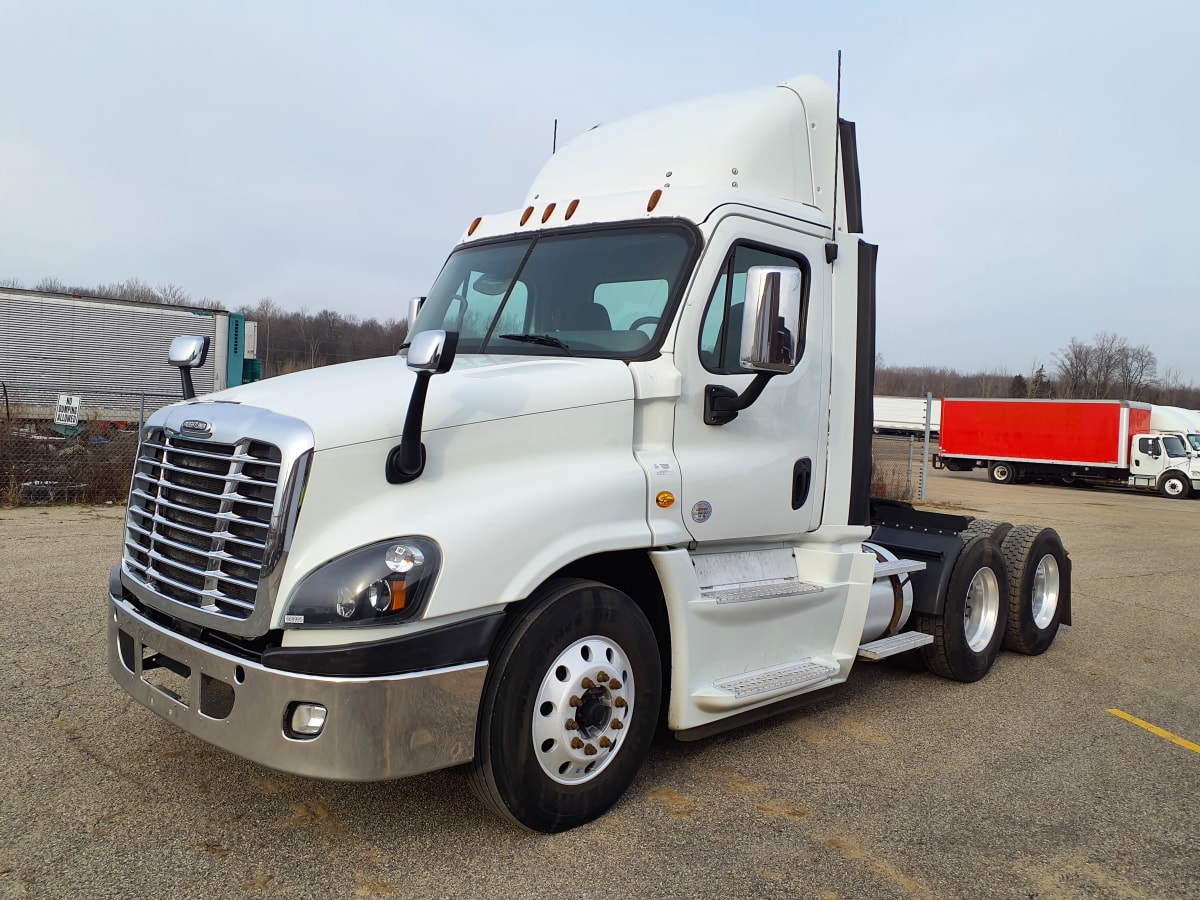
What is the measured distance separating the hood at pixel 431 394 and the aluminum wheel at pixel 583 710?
3.35 feet

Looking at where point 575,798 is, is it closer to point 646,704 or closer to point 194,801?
point 646,704

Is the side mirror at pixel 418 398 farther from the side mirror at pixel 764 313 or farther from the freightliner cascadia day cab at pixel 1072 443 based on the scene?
the freightliner cascadia day cab at pixel 1072 443

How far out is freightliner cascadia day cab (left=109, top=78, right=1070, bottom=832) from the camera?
324 centimetres

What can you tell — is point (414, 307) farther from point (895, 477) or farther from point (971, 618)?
point (895, 477)

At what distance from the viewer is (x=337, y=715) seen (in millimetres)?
3168

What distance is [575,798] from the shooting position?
3.76 metres

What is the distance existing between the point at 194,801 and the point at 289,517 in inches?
60.2

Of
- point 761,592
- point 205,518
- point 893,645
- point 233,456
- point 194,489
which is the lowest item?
point 893,645

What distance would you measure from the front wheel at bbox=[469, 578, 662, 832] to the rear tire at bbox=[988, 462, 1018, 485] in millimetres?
35669

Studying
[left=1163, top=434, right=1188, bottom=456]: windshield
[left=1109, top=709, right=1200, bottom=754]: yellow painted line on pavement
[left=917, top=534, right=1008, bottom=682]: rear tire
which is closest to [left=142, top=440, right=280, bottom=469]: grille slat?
[left=917, top=534, right=1008, bottom=682]: rear tire

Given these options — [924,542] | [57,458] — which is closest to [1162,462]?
[924,542]

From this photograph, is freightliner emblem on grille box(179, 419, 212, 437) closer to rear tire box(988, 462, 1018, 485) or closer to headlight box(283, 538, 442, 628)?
headlight box(283, 538, 442, 628)

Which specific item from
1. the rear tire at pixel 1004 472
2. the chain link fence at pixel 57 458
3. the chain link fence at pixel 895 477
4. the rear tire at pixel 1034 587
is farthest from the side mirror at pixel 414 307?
the rear tire at pixel 1004 472

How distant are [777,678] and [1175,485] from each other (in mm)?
32632
